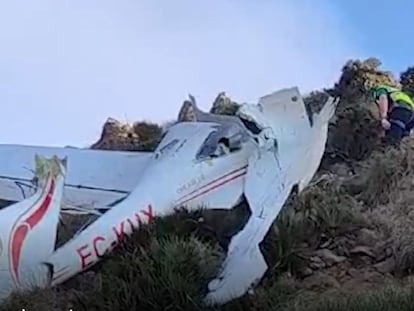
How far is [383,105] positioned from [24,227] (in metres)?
7.78

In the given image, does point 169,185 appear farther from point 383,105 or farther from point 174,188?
point 383,105

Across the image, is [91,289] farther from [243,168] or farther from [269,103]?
[269,103]

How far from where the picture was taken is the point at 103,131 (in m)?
20.1

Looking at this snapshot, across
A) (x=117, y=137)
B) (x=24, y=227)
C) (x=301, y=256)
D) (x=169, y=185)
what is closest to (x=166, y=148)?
(x=169, y=185)

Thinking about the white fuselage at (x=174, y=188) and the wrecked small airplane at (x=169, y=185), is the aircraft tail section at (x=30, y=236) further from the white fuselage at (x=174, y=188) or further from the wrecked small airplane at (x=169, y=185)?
the white fuselage at (x=174, y=188)

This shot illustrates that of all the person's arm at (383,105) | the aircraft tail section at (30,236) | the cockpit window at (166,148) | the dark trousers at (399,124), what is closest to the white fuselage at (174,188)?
the cockpit window at (166,148)

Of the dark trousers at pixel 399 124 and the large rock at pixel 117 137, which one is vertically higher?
the large rock at pixel 117 137

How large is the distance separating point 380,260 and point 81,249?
2877mm

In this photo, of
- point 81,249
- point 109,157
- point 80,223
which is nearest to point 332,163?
point 109,157

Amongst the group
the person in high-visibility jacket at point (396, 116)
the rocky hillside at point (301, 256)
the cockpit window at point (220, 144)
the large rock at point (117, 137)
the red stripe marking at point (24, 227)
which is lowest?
the rocky hillside at point (301, 256)

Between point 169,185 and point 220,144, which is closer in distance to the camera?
point 169,185

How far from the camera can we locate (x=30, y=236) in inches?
437

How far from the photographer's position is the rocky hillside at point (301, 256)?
10.4 meters

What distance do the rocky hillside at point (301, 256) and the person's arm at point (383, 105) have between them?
6.53ft
